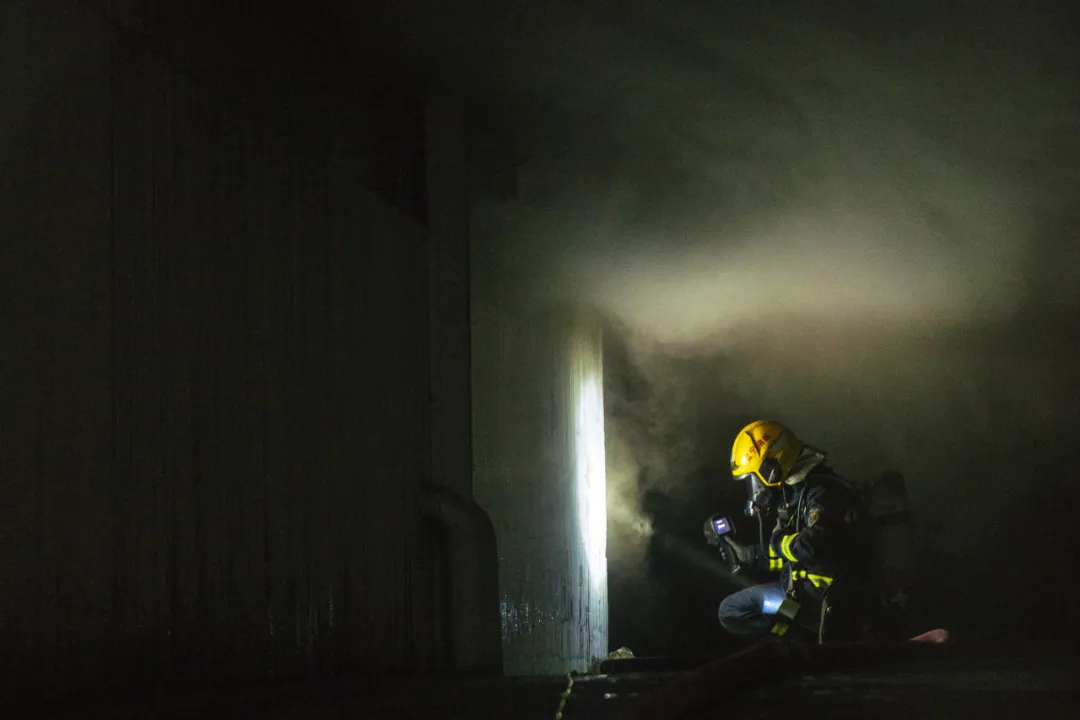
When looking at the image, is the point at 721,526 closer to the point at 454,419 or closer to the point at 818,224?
the point at 818,224

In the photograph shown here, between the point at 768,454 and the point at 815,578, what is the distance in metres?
1.11

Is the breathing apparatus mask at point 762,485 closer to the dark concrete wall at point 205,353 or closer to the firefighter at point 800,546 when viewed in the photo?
the firefighter at point 800,546

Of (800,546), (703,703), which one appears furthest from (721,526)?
(703,703)

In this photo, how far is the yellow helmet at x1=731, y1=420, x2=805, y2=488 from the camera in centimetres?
850

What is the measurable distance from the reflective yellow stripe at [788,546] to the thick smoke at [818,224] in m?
2.80

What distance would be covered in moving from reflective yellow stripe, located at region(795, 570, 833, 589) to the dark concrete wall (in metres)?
2.76

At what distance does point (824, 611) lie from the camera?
759cm

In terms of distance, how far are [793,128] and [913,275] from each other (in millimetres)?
3087

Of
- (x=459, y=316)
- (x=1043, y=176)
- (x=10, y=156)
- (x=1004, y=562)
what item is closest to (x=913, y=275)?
(x=1043, y=176)

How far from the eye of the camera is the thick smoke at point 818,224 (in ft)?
22.2

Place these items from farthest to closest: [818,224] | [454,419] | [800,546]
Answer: [818,224]
[800,546]
[454,419]

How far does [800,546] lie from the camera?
7711mm

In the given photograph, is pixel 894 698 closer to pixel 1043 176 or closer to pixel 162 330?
pixel 162 330

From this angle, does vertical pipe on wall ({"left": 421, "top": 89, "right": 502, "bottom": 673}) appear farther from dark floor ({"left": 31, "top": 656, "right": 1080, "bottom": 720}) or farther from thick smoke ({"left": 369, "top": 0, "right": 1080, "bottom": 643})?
dark floor ({"left": 31, "top": 656, "right": 1080, "bottom": 720})
